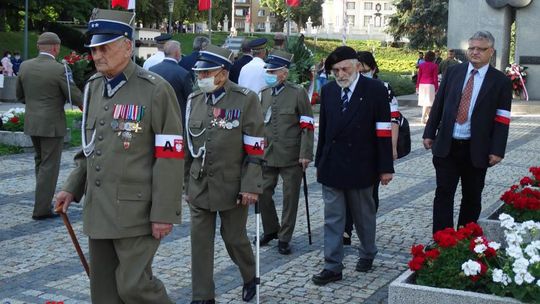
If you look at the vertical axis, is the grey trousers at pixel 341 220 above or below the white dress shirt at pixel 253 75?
below

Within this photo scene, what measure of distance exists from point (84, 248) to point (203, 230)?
2291 mm

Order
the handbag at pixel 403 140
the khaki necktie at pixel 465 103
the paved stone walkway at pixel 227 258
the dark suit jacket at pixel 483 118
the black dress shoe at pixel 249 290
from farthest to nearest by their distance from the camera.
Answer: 1. the handbag at pixel 403 140
2. the khaki necktie at pixel 465 103
3. the dark suit jacket at pixel 483 118
4. the paved stone walkway at pixel 227 258
5. the black dress shoe at pixel 249 290

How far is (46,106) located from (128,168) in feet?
16.3

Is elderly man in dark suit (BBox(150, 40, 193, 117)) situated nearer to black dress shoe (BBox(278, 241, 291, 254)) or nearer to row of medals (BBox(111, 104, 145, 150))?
black dress shoe (BBox(278, 241, 291, 254))

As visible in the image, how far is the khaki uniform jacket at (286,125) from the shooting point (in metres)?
7.76

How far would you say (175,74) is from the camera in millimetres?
10320

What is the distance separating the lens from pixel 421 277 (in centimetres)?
541

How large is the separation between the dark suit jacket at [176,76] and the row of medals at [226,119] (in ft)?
14.3

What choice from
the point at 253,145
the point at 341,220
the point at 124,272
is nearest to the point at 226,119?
the point at 253,145

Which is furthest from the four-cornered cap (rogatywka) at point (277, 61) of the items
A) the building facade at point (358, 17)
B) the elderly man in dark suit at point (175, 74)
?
the building facade at point (358, 17)

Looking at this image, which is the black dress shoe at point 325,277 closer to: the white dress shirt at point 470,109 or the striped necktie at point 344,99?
the striped necktie at point 344,99

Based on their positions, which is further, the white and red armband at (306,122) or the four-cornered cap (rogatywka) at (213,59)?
the white and red armband at (306,122)

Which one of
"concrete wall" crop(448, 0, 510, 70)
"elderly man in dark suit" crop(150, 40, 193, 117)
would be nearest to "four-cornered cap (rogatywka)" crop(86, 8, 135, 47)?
"elderly man in dark suit" crop(150, 40, 193, 117)

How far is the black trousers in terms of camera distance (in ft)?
23.6
